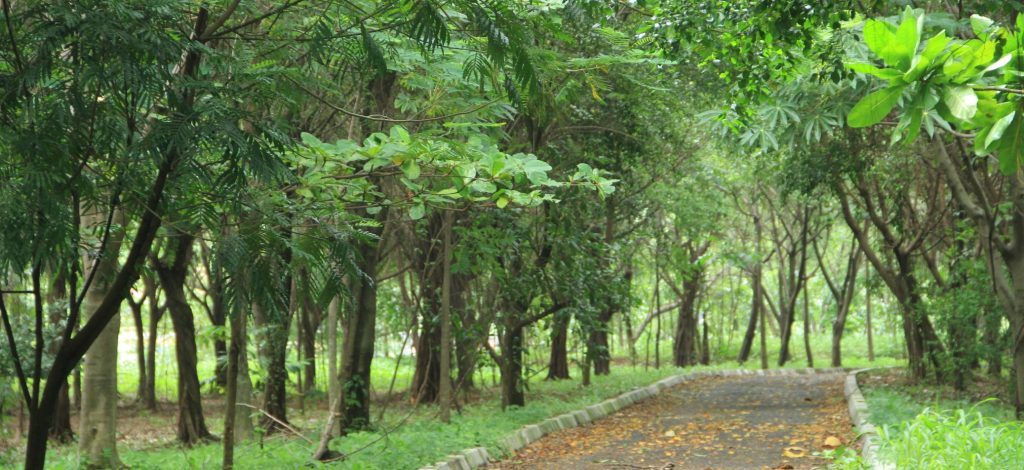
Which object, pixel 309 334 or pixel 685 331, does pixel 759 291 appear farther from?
pixel 309 334

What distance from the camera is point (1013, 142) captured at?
11.4 ft

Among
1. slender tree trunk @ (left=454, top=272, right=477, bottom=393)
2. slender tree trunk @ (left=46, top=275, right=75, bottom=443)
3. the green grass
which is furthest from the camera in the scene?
slender tree trunk @ (left=454, top=272, right=477, bottom=393)

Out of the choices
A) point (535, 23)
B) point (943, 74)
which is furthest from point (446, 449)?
point (943, 74)

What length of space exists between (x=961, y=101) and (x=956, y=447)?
14.3 ft

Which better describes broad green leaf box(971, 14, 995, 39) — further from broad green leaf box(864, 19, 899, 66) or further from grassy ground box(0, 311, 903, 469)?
grassy ground box(0, 311, 903, 469)

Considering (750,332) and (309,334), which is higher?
(309,334)

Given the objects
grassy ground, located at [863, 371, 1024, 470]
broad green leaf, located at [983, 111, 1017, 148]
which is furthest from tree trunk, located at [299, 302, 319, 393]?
broad green leaf, located at [983, 111, 1017, 148]

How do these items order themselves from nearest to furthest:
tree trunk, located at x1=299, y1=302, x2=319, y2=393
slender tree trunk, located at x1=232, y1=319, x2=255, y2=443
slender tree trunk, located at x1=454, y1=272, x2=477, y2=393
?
slender tree trunk, located at x1=232, y1=319, x2=255, y2=443 < slender tree trunk, located at x1=454, y1=272, x2=477, y2=393 < tree trunk, located at x1=299, y1=302, x2=319, y2=393

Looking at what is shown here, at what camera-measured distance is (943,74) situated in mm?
3277

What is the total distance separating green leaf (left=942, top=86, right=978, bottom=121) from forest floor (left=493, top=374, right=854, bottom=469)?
248 inches

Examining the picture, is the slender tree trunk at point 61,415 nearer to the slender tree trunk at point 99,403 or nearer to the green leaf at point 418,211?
the slender tree trunk at point 99,403

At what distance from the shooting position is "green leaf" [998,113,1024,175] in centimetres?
346

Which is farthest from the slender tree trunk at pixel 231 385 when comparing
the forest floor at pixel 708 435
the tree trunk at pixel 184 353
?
the tree trunk at pixel 184 353

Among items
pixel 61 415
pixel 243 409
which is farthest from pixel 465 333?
pixel 61 415
